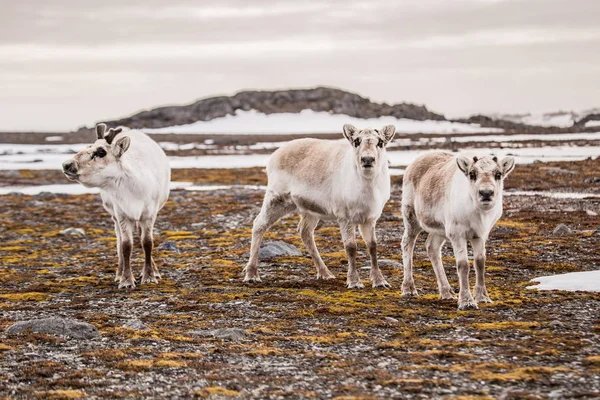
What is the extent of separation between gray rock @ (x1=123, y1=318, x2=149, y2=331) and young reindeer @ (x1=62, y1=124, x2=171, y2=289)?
3.34 meters

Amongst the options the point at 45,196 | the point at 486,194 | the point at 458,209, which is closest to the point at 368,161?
the point at 458,209

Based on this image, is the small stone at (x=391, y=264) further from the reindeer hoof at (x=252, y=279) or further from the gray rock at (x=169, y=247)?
the gray rock at (x=169, y=247)

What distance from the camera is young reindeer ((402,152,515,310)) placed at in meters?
11.4

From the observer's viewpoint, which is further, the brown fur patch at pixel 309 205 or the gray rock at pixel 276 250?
the gray rock at pixel 276 250

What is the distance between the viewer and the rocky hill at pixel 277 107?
17500cm

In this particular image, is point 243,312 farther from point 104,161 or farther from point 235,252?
point 235,252

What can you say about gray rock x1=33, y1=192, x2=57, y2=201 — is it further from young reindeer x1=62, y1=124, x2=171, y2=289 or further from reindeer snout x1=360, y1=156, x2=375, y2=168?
reindeer snout x1=360, y1=156, x2=375, y2=168

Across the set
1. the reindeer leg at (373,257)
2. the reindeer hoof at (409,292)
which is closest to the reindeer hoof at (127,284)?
the reindeer leg at (373,257)

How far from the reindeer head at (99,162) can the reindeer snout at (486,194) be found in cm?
726

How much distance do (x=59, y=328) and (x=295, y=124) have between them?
147643mm

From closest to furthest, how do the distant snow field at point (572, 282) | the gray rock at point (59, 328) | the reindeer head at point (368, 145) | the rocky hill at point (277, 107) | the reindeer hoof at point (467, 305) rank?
the gray rock at point (59, 328), the reindeer hoof at point (467, 305), the distant snow field at point (572, 282), the reindeer head at point (368, 145), the rocky hill at point (277, 107)

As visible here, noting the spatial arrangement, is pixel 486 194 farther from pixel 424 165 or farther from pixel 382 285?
pixel 382 285

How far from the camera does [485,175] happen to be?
11312mm

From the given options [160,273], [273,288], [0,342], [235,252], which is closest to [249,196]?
[235,252]
